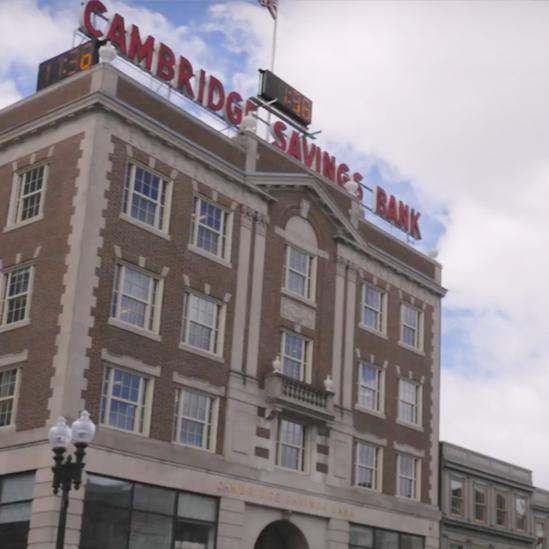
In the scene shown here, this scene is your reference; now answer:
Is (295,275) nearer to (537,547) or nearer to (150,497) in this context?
(150,497)

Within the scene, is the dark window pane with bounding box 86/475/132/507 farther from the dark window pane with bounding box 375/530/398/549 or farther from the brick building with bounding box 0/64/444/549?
the dark window pane with bounding box 375/530/398/549

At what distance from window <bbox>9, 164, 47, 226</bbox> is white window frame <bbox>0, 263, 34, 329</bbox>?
1.78 metres

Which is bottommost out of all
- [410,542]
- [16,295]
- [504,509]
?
[410,542]

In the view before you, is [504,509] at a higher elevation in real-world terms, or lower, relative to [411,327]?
lower

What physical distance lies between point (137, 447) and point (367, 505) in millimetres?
13983

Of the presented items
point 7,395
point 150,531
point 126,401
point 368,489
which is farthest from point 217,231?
point 368,489

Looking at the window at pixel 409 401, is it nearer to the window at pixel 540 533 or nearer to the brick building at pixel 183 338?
the brick building at pixel 183 338

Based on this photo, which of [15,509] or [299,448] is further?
[299,448]

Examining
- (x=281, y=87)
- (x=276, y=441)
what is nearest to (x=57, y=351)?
(x=276, y=441)

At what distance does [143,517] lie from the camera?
122 feet

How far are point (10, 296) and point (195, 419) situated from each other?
317 inches

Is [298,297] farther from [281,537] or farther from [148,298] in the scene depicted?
[281,537]

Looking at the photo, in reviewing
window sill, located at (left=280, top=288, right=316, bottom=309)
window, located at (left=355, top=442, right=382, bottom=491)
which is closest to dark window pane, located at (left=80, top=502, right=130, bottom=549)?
window sill, located at (left=280, top=288, right=316, bottom=309)

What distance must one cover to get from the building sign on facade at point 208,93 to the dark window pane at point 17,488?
16.4 meters
